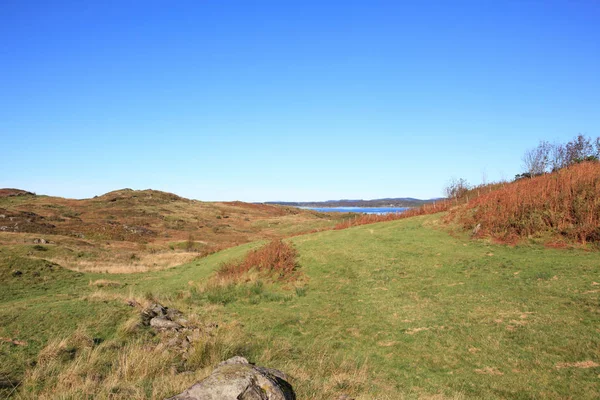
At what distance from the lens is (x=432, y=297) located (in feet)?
47.0

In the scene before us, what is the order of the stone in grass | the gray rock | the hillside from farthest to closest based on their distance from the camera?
the hillside < the gray rock < the stone in grass

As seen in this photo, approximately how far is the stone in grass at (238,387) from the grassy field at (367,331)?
99 cm

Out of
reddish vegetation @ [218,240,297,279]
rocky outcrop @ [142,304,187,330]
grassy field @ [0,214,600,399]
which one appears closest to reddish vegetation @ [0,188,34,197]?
grassy field @ [0,214,600,399]

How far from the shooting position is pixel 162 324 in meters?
11.2

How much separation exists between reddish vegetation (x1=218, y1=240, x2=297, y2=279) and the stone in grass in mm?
14786

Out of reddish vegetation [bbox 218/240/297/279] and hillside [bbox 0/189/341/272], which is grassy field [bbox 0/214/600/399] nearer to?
reddish vegetation [bbox 218/240/297/279]

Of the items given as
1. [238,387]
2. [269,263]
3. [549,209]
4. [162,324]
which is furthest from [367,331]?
[549,209]

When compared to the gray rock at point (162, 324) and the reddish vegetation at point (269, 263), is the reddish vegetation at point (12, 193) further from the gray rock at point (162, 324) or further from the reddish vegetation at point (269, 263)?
the gray rock at point (162, 324)

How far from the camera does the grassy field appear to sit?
7.36 m

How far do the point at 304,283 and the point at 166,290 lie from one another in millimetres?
8347

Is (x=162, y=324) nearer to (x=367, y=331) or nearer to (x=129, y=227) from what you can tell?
(x=367, y=331)

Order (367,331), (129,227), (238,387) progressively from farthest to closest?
1. (129,227)
2. (367,331)
3. (238,387)

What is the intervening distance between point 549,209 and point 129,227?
6312 centimetres

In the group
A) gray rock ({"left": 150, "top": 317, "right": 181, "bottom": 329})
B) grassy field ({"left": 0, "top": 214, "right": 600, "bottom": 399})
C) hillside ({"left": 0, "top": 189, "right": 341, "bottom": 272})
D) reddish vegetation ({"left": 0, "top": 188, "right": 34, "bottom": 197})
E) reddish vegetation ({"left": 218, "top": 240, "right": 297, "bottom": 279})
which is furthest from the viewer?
reddish vegetation ({"left": 0, "top": 188, "right": 34, "bottom": 197})
